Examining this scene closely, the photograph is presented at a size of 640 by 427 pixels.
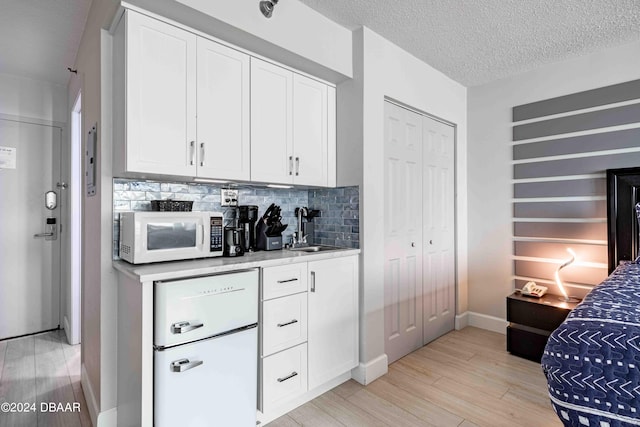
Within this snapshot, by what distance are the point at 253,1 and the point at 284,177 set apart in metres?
1.08

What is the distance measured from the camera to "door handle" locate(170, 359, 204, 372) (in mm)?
1513

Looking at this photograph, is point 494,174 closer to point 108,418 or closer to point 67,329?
point 108,418

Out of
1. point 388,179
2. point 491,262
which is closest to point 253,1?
point 388,179

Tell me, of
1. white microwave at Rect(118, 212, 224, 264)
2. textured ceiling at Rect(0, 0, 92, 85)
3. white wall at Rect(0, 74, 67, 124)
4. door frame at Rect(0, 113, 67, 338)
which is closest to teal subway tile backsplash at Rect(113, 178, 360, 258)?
white microwave at Rect(118, 212, 224, 264)

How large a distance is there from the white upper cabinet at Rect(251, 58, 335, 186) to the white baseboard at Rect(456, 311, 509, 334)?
2241 millimetres

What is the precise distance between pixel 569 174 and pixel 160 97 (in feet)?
11.1

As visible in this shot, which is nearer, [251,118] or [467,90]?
[251,118]

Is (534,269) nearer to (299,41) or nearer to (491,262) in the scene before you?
(491,262)

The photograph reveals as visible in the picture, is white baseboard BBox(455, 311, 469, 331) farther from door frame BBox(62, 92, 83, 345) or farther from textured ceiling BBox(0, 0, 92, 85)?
textured ceiling BBox(0, 0, 92, 85)

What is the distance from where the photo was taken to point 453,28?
2482mm

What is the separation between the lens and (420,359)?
281 cm

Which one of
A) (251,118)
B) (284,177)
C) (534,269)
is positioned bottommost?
(534,269)

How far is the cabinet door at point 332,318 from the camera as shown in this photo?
215 centimetres

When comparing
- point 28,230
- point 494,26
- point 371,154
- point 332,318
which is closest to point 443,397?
point 332,318
